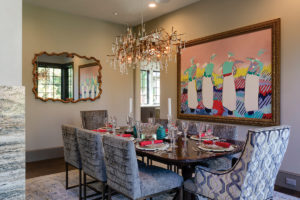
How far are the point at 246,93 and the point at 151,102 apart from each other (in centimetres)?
558

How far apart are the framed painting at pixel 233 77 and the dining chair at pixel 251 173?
5.01ft

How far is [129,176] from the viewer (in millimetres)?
1944

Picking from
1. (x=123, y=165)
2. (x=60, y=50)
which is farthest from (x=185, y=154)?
(x=60, y=50)

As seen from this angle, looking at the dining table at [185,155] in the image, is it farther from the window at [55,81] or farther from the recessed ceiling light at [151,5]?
the window at [55,81]

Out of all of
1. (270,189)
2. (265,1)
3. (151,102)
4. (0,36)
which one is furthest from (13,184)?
(151,102)

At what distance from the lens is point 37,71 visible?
4527 mm

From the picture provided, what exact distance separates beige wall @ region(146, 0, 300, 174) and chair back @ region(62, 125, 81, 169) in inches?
95.6

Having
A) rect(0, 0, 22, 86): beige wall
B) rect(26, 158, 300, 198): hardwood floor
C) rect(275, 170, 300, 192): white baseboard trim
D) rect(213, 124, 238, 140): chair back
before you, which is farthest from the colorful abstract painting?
rect(0, 0, 22, 86): beige wall

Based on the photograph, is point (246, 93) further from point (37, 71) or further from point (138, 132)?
point (37, 71)

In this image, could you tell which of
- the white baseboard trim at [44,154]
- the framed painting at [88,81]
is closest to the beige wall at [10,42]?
the white baseboard trim at [44,154]

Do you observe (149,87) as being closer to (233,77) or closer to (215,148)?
(233,77)

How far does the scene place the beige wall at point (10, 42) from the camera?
4.12ft

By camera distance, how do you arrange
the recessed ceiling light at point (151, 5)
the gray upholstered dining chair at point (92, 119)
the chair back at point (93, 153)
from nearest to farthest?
the chair back at point (93, 153)
the gray upholstered dining chair at point (92, 119)
the recessed ceiling light at point (151, 5)

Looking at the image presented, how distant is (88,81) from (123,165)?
138 inches
